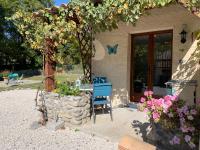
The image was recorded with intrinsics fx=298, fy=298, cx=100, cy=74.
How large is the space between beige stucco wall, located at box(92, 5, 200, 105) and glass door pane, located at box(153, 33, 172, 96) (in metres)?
0.30

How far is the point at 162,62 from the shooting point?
A: 8.65 meters

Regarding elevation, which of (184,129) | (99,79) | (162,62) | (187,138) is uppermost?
(162,62)

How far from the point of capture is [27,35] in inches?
299

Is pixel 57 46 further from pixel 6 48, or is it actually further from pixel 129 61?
pixel 6 48

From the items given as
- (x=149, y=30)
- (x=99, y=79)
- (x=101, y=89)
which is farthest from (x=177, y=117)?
(x=99, y=79)

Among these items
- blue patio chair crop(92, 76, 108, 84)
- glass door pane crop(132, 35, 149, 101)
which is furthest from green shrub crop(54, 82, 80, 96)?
glass door pane crop(132, 35, 149, 101)

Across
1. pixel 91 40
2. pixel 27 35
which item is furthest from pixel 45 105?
pixel 91 40

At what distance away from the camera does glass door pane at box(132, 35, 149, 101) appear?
9117 mm

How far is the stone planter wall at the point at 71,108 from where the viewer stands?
278 inches

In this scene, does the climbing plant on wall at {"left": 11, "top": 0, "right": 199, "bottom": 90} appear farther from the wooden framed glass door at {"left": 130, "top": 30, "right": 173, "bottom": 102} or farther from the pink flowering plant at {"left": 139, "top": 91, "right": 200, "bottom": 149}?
the wooden framed glass door at {"left": 130, "top": 30, "right": 173, "bottom": 102}

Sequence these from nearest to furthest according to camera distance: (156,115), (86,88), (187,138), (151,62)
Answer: (187,138) → (156,115) → (86,88) → (151,62)

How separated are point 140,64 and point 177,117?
14.9ft

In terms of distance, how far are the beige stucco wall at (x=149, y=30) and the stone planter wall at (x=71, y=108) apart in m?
2.54

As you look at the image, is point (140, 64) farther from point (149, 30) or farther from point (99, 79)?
point (99, 79)
